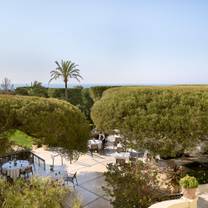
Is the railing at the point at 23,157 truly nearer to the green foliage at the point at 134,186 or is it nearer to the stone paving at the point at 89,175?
A: the stone paving at the point at 89,175

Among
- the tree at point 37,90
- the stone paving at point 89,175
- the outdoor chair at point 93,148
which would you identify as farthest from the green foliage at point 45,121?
the tree at point 37,90

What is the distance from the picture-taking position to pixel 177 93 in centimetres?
984

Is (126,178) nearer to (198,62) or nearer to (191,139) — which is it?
(191,139)

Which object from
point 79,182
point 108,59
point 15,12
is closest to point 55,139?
point 79,182

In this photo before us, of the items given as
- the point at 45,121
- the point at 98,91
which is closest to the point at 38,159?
the point at 45,121

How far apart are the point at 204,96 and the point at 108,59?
1402 centimetres

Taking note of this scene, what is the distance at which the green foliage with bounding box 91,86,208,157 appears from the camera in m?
9.09

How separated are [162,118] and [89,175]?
17.8ft

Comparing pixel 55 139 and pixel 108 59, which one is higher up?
pixel 108 59

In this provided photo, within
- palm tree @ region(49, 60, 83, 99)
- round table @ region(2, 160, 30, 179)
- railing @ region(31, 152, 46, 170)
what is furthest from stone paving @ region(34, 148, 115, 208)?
palm tree @ region(49, 60, 83, 99)

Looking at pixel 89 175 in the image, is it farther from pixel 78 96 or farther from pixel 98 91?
pixel 78 96

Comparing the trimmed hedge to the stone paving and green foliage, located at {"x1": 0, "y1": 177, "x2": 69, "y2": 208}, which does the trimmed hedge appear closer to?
the stone paving

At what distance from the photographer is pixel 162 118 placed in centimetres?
930

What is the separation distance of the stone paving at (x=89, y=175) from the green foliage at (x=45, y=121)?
79.8 inches
